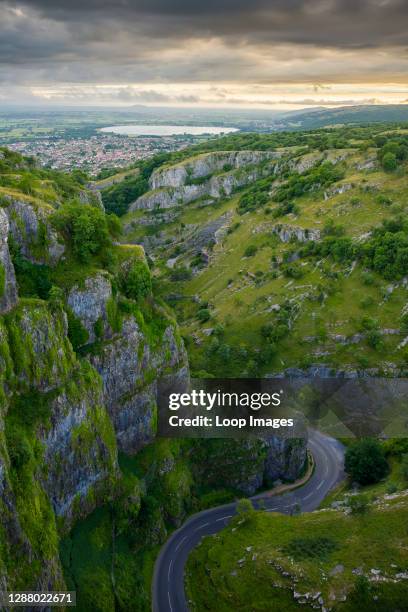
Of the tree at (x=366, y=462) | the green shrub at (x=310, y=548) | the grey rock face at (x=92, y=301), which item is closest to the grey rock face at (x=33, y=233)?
the grey rock face at (x=92, y=301)

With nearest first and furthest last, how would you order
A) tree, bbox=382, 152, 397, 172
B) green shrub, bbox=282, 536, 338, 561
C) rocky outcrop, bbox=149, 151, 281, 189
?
green shrub, bbox=282, 536, 338, 561 < tree, bbox=382, 152, 397, 172 < rocky outcrop, bbox=149, 151, 281, 189

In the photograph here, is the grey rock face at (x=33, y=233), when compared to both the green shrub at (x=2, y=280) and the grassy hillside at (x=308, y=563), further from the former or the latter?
the grassy hillside at (x=308, y=563)

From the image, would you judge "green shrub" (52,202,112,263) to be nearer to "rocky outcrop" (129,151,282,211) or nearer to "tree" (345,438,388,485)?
"tree" (345,438,388,485)

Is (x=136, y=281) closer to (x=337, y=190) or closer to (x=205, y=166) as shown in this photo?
(x=337, y=190)

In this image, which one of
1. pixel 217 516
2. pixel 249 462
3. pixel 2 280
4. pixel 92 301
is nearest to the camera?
pixel 2 280

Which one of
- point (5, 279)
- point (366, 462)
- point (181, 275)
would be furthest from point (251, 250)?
point (5, 279)

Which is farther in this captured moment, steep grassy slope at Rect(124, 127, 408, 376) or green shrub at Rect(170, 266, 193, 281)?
green shrub at Rect(170, 266, 193, 281)

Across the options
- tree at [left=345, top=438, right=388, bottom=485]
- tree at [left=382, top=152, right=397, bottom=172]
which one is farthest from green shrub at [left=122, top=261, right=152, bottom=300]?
tree at [left=382, top=152, right=397, bottom=172]
